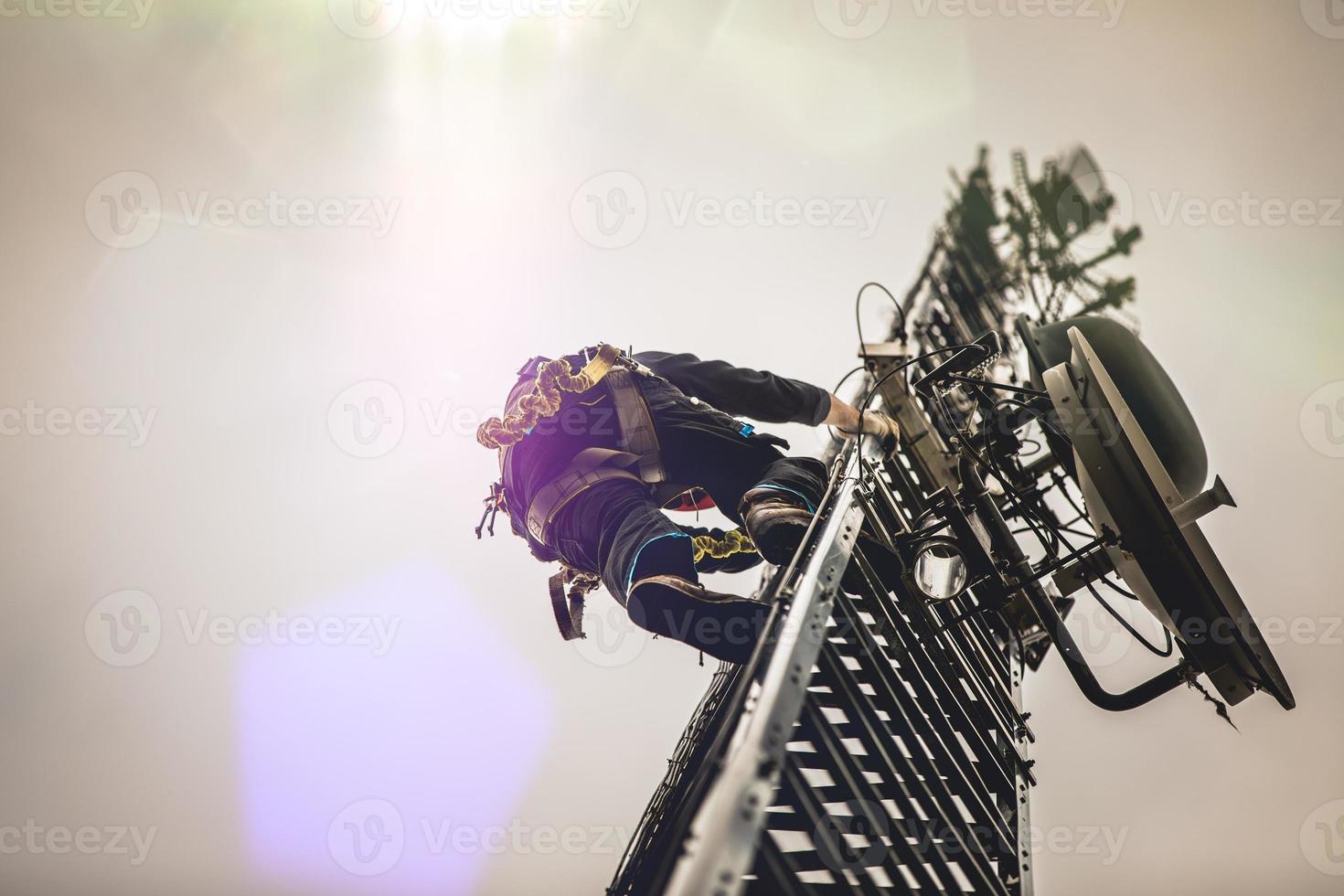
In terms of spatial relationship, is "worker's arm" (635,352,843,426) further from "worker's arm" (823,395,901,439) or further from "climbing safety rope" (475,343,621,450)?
"climbing safety rope" (475,343,621,450)

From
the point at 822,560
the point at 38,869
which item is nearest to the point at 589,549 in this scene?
the point at 822,560

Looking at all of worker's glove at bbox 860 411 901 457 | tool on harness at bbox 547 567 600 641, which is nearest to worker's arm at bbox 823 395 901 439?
worker's glove at bbox 860 411 901 457

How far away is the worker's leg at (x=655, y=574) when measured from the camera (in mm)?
2480

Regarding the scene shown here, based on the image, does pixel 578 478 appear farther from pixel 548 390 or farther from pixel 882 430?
pixel 882 430

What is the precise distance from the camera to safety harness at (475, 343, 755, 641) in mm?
3309

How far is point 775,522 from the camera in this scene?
292 cm

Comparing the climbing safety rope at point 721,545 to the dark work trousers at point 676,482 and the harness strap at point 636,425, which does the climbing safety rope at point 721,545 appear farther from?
the harness strap at point 636,425

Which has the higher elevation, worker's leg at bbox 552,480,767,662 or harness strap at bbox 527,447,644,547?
harness strap at bbox 527,447,644,547

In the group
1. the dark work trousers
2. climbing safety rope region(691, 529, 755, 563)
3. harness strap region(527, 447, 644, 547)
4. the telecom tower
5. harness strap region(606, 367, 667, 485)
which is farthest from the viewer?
climbing safety rope region(691, 529, 755, 563)

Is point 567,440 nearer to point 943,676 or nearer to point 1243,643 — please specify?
point 943,676

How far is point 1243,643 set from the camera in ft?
9.62

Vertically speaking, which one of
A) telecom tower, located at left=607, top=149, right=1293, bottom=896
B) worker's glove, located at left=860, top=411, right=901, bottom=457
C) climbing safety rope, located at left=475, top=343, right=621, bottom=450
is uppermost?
climbing safety rope, located at left=475, top=343, right=621, bottom=450

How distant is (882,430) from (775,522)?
1395 millimetres

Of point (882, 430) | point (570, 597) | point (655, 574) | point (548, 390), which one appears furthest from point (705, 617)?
point (882, 430)
